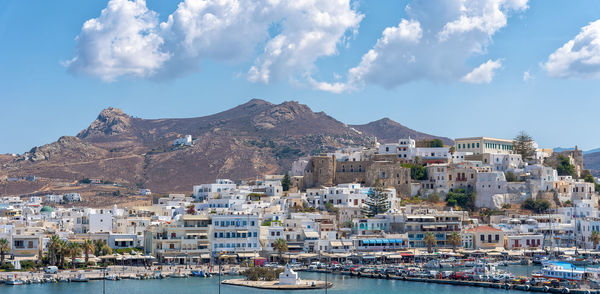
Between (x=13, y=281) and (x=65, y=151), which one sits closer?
(x=13, y=281)

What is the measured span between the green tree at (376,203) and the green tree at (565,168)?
23289 millimetres

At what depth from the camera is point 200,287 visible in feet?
173

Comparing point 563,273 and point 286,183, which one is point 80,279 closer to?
point 563,273

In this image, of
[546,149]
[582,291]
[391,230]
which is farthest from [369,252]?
[546,149]

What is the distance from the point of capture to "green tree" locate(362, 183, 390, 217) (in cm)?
7506

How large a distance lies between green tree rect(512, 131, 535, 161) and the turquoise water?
132 ft

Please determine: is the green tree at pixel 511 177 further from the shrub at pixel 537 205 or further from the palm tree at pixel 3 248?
the palm tree at pixel 3 248

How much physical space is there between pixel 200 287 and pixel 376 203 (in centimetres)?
2648

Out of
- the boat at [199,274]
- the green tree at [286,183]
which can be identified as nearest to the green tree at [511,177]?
the green tree at [286,183]

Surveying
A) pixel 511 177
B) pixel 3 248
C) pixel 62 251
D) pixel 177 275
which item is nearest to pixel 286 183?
pixel 511 177

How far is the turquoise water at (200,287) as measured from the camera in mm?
51156

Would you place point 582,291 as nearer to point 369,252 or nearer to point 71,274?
point 369,252

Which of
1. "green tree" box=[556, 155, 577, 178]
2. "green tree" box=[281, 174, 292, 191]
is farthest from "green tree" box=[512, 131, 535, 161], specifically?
"green tree" box=[281, 174, 292, 191]

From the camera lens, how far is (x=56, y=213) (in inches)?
3167
